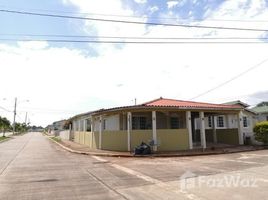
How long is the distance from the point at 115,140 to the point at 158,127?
4.54 metres

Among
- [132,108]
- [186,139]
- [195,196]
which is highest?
[132,108]

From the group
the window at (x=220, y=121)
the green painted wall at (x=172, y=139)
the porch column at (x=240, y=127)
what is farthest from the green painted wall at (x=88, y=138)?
the window at (x=220, y=121)

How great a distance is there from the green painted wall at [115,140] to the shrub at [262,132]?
1114cm

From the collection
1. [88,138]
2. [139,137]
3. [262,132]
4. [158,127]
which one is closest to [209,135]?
[262,132]

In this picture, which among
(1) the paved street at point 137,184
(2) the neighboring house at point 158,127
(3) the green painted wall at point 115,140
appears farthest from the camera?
(3) the green painted wall at point 115,140

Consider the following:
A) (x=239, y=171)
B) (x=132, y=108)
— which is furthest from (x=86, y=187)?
(x=132, y=108)

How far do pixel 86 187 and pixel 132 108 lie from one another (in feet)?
39.1

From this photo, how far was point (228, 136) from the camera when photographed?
26969 millimetres

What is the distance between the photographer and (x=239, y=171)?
1179cm

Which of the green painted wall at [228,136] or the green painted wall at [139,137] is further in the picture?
the green painted wall at [228,136]

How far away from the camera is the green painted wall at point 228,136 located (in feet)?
85.4

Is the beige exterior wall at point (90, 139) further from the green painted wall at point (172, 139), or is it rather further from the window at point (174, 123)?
the window at point (174, 123)

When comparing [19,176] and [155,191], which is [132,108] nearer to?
[19,176]

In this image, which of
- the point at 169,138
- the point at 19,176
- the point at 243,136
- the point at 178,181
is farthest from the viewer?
the point at 243,136
